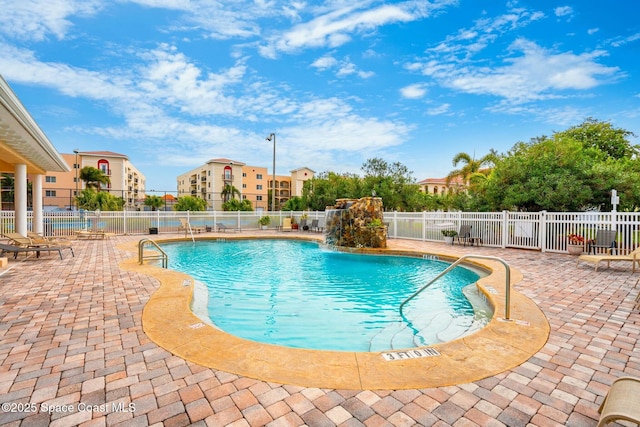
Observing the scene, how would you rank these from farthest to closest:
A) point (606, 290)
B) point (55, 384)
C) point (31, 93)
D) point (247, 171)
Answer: point (247, 171)
point (31, 93)
point (606, 290)
point (55, 384)

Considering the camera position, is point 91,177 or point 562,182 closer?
point 562,182

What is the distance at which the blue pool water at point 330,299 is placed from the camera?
4391 mm

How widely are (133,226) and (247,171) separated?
4520 cm

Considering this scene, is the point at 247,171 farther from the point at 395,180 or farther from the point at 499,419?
the point at 499,419

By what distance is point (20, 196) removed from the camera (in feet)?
33.4

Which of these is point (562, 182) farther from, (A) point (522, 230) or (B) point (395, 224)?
(B) point (395, 224)

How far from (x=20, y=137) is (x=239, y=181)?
Result: 53234 mm

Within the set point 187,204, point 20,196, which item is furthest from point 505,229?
point 187,204

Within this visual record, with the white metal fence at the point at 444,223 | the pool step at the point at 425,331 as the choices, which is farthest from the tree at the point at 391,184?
the pool step at the point at 425,331

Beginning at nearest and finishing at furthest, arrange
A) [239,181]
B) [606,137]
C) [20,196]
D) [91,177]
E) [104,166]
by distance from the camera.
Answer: [20,196], [606,137], [91,177], [104,166], [239,181]

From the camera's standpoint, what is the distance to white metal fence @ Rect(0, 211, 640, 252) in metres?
9.20

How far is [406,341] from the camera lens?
13.6 feet

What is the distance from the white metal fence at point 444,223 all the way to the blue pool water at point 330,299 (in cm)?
375

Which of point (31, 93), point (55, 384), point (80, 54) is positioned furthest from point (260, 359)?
point (31, 93)
